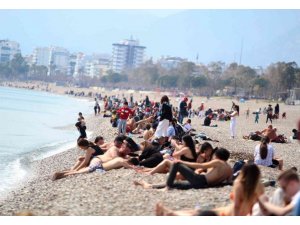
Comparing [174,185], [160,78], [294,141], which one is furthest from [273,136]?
[160,78]

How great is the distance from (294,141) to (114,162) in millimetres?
12525

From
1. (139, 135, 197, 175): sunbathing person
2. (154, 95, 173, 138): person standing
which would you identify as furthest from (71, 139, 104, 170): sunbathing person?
(154, 95, 173, 138): person standing

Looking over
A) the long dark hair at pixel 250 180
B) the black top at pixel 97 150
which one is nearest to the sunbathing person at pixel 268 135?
the black top at pixel 97 150

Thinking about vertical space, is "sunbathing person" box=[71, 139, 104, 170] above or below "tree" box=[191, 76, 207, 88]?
below

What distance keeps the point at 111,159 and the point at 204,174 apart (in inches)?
112

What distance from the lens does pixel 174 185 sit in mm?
9109

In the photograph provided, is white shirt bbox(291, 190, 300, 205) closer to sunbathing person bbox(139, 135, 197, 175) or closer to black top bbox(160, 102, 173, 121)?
sunbathing person bbox(139, 135, 197, 175)

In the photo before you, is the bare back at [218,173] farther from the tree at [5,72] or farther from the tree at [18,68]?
the tree at [5,72]

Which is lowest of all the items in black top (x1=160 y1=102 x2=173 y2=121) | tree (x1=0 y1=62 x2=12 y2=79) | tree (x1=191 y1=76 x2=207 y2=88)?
tree (x1=0 y1=62 x2=12 y2=79)

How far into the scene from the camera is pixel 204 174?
9234 millimetres

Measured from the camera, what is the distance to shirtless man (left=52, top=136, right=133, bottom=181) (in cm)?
1141

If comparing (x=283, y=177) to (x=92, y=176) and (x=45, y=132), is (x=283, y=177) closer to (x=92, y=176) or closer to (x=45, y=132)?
(x=92, y=176)

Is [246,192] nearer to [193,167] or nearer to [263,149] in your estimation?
[193,167]

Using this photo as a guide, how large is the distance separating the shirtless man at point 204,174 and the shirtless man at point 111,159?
228cm
